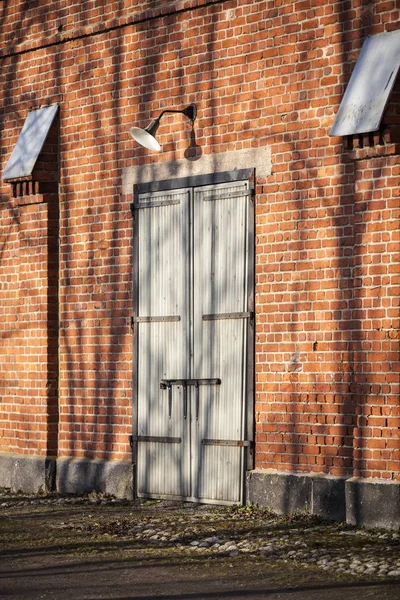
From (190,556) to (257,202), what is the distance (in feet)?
10.8

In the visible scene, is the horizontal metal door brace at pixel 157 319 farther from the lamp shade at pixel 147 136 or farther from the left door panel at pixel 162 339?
the lamp shade at pixel 147 136

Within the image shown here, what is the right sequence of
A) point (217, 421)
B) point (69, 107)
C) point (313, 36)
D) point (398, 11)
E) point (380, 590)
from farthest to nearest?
1. point (69, 107)
2. point (217, 421)
3. point (313, 36)
4. point (398, 11)
5. point (380, 590)

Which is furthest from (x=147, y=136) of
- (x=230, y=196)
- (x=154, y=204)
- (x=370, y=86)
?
(x=370, y=86)

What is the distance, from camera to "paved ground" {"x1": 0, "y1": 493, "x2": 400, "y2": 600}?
7.91 metres

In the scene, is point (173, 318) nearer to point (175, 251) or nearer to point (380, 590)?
point (175, 251)

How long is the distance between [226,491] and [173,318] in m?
1.64

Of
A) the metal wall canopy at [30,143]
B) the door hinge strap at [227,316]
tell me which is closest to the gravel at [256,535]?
the door hinge strap at [227,316]

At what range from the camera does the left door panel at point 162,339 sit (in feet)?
37.8

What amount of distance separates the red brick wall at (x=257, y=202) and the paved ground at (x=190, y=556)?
2.45 ft

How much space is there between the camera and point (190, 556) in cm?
901

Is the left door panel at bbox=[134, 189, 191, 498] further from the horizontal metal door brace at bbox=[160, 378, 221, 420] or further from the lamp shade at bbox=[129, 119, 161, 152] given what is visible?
the lamp shade at bbox=[129, 119, 161, 152]

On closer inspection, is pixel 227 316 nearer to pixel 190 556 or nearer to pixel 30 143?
pixel 190 556

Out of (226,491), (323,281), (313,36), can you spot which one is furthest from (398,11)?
(226,491)

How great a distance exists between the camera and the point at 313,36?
10.4 meters
